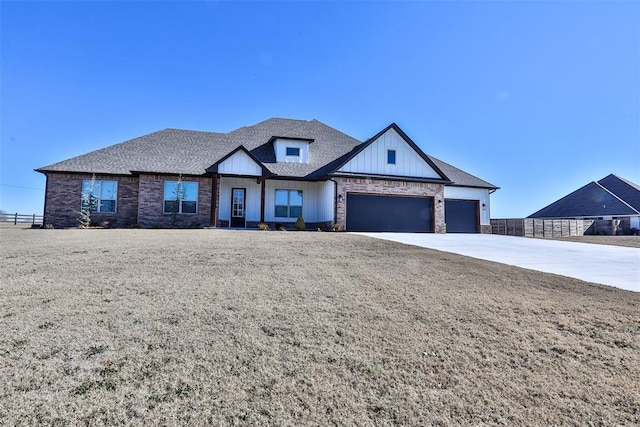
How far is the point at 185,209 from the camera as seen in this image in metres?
18.0

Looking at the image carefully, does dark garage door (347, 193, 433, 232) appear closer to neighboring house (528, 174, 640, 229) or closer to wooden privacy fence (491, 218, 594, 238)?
wooden privacy fence (491, 218, 594, 238)

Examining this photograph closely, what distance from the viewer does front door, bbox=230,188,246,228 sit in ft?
61.4

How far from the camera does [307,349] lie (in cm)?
338

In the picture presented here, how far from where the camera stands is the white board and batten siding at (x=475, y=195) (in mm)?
21547

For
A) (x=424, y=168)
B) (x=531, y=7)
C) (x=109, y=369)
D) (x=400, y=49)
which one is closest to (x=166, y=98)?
(x=400, y=49)

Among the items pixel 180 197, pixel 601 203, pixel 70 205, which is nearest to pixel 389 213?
pixel 180 197

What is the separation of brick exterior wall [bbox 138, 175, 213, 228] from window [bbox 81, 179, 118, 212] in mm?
1562

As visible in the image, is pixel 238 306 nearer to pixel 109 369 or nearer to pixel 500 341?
pixel 109 369

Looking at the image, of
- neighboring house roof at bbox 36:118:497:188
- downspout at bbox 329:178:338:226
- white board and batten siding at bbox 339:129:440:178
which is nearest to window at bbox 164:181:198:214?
neighboring house roof at bbox 36:118:497:188

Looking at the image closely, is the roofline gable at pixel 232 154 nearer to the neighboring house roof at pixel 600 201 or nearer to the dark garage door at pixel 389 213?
the dark garage door at pixel 389 213

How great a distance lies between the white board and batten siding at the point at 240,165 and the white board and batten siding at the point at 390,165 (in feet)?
15.8

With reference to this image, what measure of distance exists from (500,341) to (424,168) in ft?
54.7

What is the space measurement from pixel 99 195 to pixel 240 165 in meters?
7.68

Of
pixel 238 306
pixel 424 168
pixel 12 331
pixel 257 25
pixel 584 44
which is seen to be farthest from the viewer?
pixel 424 168
